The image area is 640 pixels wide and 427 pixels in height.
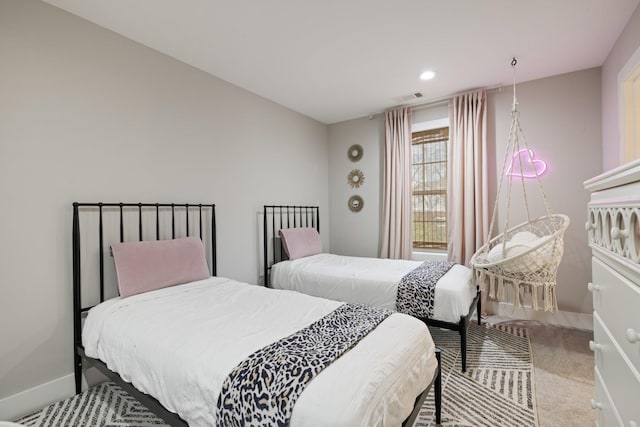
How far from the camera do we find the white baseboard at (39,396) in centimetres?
178

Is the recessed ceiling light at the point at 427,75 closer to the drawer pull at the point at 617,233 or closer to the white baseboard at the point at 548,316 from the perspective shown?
the white baseboard at the point at 548,316

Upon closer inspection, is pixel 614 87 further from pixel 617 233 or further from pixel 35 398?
pixel 35 398

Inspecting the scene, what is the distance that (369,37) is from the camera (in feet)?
7.81

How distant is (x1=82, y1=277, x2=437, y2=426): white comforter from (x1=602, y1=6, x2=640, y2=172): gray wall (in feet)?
8.53

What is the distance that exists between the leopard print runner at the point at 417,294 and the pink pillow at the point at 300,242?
1.39m

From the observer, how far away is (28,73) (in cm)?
189

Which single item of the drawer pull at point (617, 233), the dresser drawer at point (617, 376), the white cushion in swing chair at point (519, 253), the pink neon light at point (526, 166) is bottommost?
the dresser drawer at point (617, 376)

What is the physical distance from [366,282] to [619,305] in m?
1.92

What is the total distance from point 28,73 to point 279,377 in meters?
2.44

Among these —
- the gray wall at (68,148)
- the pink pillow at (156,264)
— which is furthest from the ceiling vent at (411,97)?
the pink pillow at (156,264)

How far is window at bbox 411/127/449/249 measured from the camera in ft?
12.9

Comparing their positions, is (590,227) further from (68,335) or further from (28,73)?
(28,73)

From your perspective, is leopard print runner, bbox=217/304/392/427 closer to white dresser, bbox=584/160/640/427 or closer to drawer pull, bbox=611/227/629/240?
white dresser, bbox=584/160/640/427

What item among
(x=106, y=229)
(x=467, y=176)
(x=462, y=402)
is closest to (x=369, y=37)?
(x=467, y=176)
